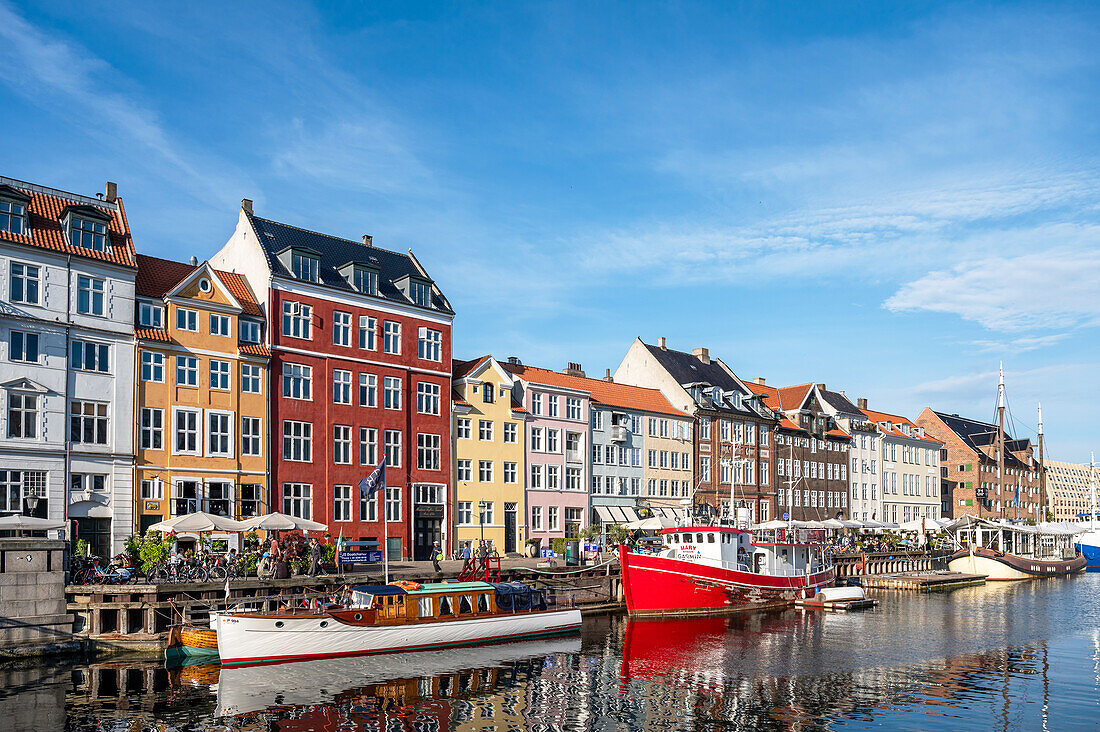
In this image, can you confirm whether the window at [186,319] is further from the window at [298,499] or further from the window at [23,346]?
the window at [298,499]

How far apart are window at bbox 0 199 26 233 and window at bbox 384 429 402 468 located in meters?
24.3

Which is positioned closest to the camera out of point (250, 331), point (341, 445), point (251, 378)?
point (251, 378)

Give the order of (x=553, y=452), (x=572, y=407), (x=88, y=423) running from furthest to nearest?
(x=572, y=407)
(x=553, y=452)
(x=88, y=423)

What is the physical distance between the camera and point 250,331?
191 ft

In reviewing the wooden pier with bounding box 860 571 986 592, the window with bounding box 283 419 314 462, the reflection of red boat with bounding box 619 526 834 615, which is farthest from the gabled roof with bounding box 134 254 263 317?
the wooden pier with bounding box 860 571 986 592

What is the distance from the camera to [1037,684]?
35.6m

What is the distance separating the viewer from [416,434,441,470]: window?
6569cm

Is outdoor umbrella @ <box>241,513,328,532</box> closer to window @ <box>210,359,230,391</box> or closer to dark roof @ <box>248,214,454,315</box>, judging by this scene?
window @ <box>210,359,230,391</box>

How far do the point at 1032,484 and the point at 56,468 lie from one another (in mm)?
142644

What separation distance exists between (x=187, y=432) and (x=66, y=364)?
7256 millimetres

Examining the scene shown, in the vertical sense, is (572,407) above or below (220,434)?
above

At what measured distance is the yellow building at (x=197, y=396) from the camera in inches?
2063

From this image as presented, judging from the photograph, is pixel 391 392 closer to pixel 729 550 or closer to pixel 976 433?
pixel 729 550

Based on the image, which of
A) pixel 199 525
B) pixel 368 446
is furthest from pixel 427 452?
pixel 199 525
